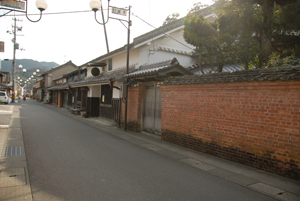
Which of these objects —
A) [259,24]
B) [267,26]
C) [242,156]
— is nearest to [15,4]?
[259,24]

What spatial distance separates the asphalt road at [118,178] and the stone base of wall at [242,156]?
129 centimetres

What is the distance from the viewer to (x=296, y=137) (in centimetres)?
484

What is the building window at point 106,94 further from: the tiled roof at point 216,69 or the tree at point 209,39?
the tree at point 209,39

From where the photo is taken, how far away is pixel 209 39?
7270 millimetres

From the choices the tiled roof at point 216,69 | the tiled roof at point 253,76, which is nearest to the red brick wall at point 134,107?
the tiled roof at point 216,69

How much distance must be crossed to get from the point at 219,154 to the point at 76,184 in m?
4.27

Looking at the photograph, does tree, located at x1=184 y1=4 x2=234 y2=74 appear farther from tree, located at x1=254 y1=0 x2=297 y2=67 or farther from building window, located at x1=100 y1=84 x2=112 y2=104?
building window, located at x1=100 y1=84 x2=112 y2=104

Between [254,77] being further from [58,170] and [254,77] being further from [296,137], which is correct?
[58,170]

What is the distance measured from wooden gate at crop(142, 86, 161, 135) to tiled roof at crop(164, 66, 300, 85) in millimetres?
2655

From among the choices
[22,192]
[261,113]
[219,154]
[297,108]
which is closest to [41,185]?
[22,192]

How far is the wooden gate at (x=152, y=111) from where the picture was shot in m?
10.3

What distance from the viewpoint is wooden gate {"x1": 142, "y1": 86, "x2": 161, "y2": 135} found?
10262mm

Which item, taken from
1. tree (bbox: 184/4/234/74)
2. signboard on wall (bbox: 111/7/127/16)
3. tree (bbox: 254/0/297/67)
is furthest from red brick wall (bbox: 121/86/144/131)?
tree (bbox: 254/0/297/67)

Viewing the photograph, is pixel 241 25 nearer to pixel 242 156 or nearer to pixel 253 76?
pixel 253 76
